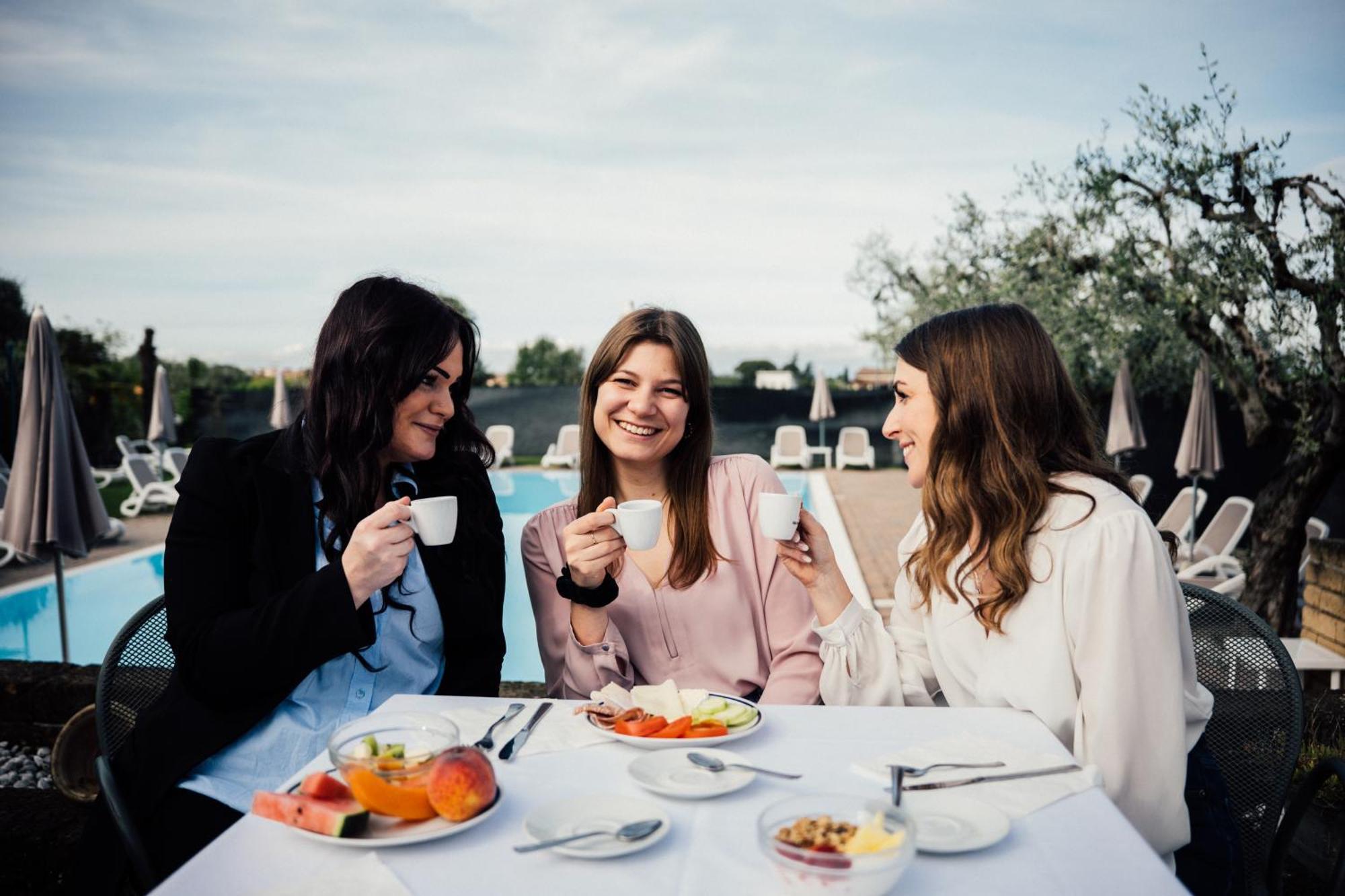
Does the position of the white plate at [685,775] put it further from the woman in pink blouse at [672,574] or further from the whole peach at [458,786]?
the woman in pink blouse at [672,574]

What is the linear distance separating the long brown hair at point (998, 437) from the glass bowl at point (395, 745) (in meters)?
1.08

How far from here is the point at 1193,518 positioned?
8219 millimetres

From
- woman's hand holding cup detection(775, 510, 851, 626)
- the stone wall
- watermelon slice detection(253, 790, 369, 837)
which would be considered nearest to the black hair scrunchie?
woman's hand holding cup detection(775, 510, 851, 626)

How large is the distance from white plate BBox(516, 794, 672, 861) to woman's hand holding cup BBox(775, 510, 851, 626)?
87cm

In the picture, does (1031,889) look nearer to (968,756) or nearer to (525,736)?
(968,756)

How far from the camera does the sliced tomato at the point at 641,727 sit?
4.99 feet

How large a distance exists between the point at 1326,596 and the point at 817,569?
421cm

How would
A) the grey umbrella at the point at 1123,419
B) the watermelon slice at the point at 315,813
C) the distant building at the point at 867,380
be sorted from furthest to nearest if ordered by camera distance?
the distant building at the point at 867,380 → the grey umbrella at the point at 1123,419 → the watermelon slice at the point at 315,813

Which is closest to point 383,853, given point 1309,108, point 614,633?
point 614,633

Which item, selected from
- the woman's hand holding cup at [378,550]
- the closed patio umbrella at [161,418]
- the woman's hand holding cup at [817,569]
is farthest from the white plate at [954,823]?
the closed patio umbrella at [161,418]

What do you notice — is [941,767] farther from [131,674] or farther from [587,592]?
[131,674]

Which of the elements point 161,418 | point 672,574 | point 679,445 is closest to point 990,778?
point 672,574

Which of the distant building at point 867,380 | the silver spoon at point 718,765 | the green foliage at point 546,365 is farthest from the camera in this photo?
the green foliage at point 546,365

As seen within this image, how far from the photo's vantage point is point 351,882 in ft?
3.46
